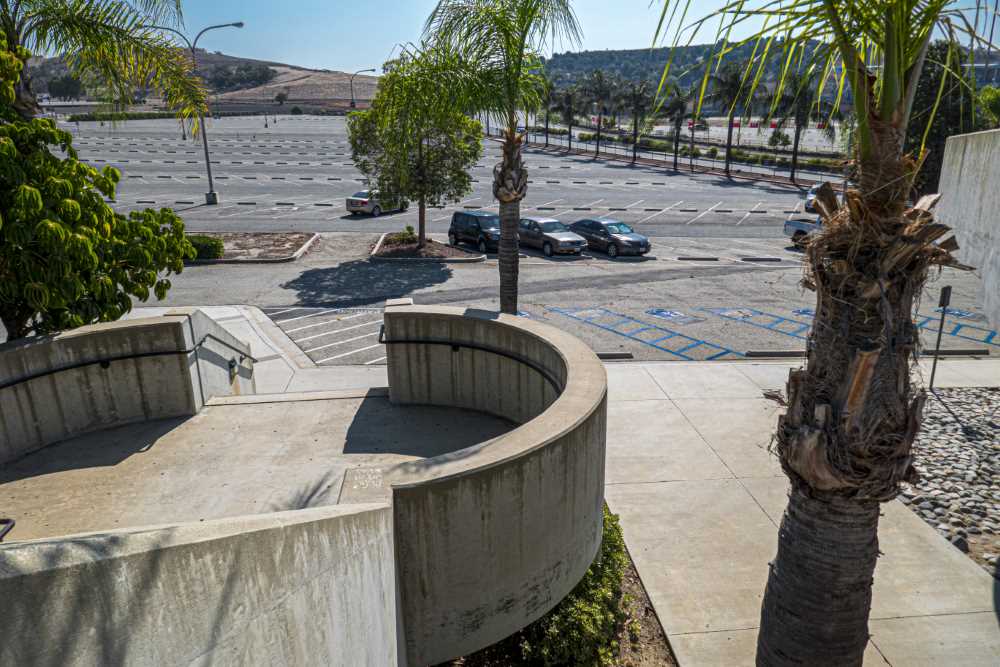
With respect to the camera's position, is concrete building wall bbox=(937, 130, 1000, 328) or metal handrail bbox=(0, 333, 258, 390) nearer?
metal handrail bbox=(0, 333, 258, 390)

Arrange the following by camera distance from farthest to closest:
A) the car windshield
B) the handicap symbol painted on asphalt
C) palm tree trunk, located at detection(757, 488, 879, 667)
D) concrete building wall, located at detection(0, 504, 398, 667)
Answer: the car windshield, the handicap symbol painted on asphalt, palm tree trunk, located at detection(757, 488, 879, 667), concrete building wall, located at detection(0, 504, 398, 667)

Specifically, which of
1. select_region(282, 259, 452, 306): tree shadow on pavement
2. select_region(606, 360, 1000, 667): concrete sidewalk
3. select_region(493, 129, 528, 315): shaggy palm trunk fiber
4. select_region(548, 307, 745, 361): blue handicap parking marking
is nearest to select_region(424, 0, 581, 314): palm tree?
select_region(493, 129, 528, 315): shaggy palm trunk fiber

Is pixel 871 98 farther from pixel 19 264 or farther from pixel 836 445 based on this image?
pixel 19 264

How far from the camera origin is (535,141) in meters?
90.9

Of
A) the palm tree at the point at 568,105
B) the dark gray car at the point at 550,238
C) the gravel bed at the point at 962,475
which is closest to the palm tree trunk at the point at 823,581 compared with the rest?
the gravel bed at the point at 962,475

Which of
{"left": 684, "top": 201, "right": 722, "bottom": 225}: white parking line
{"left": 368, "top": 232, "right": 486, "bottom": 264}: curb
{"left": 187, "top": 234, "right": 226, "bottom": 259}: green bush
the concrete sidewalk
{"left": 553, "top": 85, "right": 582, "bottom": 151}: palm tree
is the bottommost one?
the concrete sidewalk

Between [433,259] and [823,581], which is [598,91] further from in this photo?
[823,581]

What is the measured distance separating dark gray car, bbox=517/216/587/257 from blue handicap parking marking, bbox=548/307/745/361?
7309 millimetres

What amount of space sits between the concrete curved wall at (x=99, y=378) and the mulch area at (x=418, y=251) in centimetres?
1545

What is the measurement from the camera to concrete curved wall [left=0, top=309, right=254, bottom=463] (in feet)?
26.9

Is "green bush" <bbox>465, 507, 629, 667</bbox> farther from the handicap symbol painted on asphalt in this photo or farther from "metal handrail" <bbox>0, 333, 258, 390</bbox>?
the handicap symbol painted on asphalt

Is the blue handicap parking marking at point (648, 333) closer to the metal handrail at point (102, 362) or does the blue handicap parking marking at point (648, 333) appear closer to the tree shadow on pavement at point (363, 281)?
the tree shadow on pavement at point (363, 281)

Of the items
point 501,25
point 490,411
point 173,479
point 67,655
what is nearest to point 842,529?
point 67,655

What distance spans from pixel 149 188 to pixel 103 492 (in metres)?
41.1
